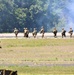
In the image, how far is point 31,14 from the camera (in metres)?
95.1

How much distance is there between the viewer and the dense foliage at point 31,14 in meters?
91.5

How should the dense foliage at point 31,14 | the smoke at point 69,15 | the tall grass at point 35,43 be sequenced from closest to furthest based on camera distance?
the tall grass at point 35,43, the smoke at point 69,15, the dense foliage at point 31,14

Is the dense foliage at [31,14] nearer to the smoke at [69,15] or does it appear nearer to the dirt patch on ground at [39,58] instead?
the smoke at [69,15]

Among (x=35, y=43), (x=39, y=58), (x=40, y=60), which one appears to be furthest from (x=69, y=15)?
(x=40, y=60)

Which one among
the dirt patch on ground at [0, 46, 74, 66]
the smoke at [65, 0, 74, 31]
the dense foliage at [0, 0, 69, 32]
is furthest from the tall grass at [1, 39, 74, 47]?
the dense foliage at [0, 0, 69, 32]

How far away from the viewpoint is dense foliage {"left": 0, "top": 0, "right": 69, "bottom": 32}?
9150 cm

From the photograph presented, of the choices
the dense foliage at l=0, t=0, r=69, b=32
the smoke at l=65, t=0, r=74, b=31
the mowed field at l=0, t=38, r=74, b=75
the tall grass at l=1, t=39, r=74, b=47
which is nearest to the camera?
the mowed field at l=0, t=38, r=74, b=75

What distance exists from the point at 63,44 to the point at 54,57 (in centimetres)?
1296

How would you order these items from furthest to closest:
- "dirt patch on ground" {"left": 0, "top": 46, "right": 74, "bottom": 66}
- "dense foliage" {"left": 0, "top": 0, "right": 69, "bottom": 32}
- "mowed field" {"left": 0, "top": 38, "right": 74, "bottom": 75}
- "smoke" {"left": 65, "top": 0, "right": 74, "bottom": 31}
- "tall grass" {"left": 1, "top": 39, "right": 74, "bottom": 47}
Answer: "dense foliage" {"left": 0, "top": 0, "right": 69, "bottom": 32}, "smoke" {"left": 65, "top": 0, "right": 74, "bottom": 31}, "tall grass" {"left": 1, "top": 39, "right": 74, "bottom": 47}, "dirt patch on ground" {"left": 0, "top": 46, "right": 74, "bottom": 66}, "mowed field" {"left": 0, "top": 38, "right": 74, "bottom": 75}

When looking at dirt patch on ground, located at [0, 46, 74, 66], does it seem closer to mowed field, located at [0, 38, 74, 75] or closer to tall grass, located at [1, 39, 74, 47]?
mowed field, located at [0, 38, 74, 75]

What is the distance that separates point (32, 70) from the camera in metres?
28.9

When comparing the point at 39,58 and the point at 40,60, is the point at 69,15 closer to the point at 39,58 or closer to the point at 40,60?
the point at 39,58

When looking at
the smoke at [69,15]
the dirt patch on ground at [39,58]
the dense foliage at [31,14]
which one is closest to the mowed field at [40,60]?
the dirt patch on ground at [39,58]

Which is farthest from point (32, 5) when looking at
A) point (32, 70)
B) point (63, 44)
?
point (32, 70)
